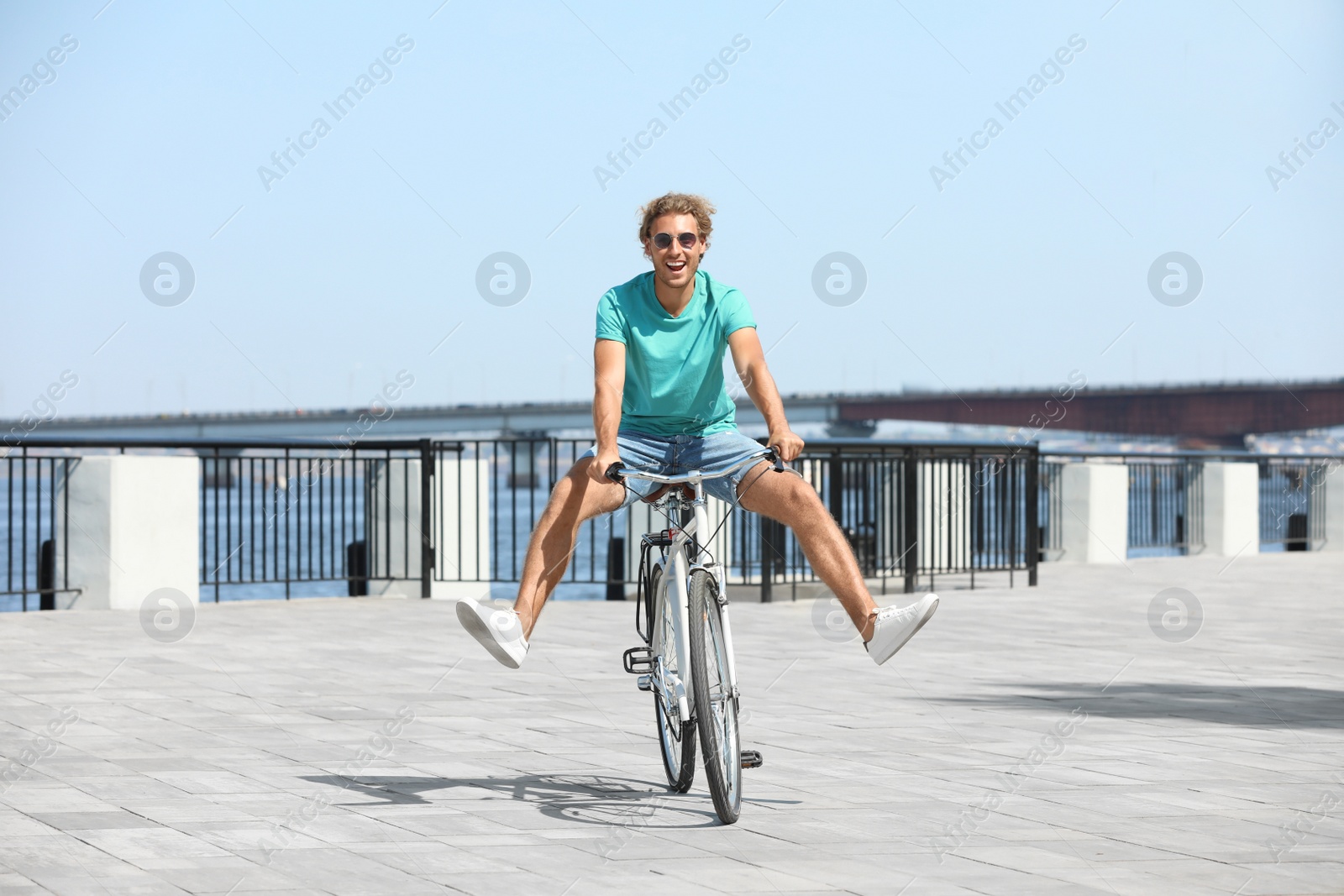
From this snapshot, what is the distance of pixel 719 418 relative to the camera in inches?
196

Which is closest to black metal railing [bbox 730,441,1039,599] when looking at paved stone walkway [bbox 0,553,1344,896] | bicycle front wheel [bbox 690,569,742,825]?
paved stone walkway [bbox 0,553,1344,896]

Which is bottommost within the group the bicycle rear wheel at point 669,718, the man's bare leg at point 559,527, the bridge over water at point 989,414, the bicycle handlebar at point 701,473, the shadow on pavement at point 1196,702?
the shadow on pavement at point 1196,702

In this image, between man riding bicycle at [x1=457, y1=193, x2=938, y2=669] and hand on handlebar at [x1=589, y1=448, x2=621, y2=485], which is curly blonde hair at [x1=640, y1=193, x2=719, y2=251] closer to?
man riding bicycle at [x1=457, y1=193, x2=938, y2=669]

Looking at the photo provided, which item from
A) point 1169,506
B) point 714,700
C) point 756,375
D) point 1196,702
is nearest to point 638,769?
point 714,700

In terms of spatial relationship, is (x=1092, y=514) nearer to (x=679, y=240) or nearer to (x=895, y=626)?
(x=895, y=626)

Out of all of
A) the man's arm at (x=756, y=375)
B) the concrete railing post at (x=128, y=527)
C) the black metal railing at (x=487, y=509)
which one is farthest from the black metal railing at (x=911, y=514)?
the man's arm at (x=756, y=375)

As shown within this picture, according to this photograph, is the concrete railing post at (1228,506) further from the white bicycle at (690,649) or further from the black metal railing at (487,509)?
the white bicycle at (690,649)

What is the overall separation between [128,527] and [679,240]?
849 cm

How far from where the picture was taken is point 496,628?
4.64 metres

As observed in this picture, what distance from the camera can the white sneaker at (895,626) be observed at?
4.68 metres

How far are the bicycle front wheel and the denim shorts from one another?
34 cm

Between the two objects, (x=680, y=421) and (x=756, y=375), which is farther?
(x=680, y=421)

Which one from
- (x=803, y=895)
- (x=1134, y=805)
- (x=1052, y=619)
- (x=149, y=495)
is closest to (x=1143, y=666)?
(x=1052, y=619)

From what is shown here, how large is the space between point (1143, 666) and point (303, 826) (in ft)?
18.7
